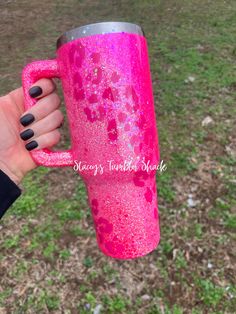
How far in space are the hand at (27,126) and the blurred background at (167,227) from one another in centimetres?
98

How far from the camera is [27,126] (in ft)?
4.39

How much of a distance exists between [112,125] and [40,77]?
1.01ft

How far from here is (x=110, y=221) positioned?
1274 mm

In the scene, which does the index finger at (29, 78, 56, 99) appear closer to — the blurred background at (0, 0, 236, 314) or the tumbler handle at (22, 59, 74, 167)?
the tumbler handle at (22, 59, 74, 167)

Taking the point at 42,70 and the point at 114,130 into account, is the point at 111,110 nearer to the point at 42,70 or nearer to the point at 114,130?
the point at 114,130

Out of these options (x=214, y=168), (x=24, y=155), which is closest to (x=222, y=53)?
(x=214, y=168)

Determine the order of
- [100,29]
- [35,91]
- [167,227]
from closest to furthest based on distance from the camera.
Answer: [100,29], [35,91], [167,227]

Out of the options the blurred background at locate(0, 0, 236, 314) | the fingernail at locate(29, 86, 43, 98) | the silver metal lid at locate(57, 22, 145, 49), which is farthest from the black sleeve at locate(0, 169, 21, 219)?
the blurred background at locate(0, 0, 236, 314)

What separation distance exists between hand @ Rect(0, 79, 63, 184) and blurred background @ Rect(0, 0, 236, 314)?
98 cm

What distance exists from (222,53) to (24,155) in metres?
2.87

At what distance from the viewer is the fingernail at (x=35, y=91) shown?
4.14 feet

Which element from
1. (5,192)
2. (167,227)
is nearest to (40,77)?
(5,192)

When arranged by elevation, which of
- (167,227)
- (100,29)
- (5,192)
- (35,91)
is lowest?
(167,227)

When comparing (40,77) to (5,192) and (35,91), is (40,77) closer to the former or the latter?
(35,91)
